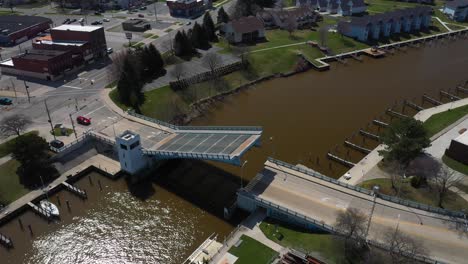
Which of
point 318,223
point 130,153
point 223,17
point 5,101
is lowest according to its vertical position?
point 318,223

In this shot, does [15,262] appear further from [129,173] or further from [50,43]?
[50,43]

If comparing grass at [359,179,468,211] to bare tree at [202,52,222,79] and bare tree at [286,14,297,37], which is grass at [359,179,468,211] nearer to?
bare tree at [202,52,222,79]

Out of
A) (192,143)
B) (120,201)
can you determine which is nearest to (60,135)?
(120,201)

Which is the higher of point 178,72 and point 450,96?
point 178,72

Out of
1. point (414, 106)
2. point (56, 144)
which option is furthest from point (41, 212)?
point (414, 106)

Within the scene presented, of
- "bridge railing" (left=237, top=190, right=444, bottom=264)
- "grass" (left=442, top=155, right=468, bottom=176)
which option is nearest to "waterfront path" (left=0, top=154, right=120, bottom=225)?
"bridge railing" (left=237, top=190, right=444, bottom=264)

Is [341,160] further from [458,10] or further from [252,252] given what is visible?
[458,10]
